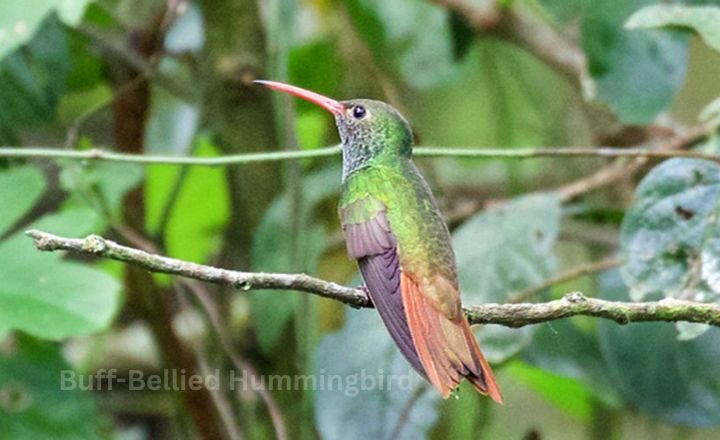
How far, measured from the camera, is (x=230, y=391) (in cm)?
269

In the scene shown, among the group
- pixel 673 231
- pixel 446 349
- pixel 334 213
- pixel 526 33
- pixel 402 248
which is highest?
pixel 526 33

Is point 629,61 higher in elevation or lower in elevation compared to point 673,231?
higher

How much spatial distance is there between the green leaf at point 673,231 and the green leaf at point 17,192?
105cm

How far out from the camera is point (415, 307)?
4.73 feet

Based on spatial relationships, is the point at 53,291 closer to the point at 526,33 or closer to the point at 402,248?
the point at 402,248

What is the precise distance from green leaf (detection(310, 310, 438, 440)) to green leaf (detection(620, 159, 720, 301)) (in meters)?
0.46

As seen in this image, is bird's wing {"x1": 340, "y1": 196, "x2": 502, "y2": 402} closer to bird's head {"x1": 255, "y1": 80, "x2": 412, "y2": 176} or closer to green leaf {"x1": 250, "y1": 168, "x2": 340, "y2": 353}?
bird's head {"x1": 255, "y1": 80, "x2": 412, "y2": 176}

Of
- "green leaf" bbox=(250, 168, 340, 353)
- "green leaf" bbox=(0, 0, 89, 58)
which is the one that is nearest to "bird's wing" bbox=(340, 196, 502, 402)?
"green leaf" bbox=(0, 0, 89, 58)

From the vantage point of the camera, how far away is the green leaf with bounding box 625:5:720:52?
6.02ft

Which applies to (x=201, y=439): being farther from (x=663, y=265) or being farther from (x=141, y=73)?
(x=663, y=265)

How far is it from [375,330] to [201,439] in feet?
2.14

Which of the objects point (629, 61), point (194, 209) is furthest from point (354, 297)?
point (194, 209)

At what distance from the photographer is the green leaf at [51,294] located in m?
1.86

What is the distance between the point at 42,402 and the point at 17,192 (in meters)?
0.42
